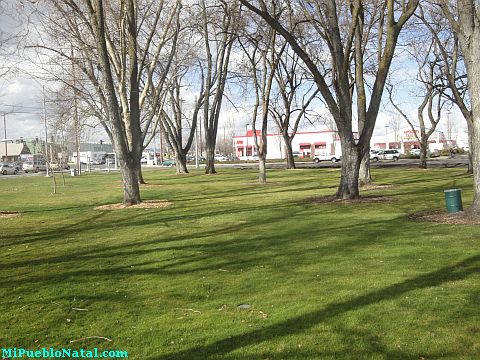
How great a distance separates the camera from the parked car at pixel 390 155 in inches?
2577

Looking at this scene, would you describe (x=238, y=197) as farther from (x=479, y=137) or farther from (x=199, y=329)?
(x=199, y=329)

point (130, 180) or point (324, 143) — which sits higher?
point (324, 143)

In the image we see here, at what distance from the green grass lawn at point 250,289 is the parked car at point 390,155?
187ft

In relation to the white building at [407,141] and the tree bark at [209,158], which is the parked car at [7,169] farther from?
the white building at [407,141]

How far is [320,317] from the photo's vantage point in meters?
4.76

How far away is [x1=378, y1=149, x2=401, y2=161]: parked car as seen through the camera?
2577 inches

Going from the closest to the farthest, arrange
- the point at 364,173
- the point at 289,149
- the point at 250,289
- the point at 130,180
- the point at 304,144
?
1. the point at 250,289
2. the point at 130,180
3. the point at 364,173
4. the point at 289,149
5. the point at 304,144

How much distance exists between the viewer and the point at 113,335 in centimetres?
450

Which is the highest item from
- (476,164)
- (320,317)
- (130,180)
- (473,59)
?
(473,59)

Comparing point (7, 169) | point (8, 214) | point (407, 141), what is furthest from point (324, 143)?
point (8, 214)

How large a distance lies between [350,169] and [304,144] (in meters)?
81.6

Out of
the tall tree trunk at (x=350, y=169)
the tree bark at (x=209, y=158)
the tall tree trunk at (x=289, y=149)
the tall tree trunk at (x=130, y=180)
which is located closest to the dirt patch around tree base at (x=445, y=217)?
the tall tree trunk at (x=350, y=169)

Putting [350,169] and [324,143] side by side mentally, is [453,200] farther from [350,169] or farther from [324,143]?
[324,143]

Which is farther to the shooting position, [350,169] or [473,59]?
[350,169]
